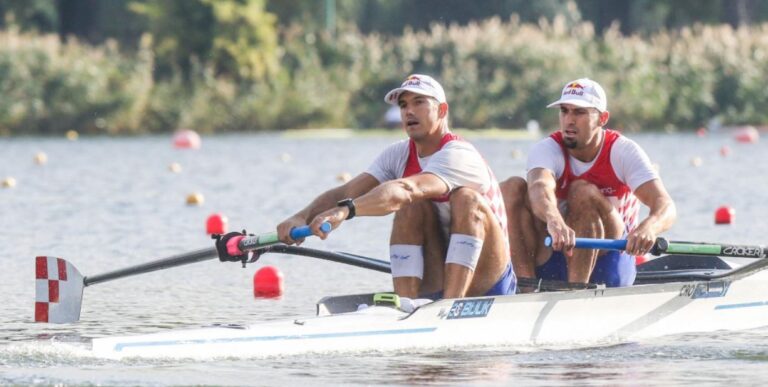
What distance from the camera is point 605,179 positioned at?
34.1 ft

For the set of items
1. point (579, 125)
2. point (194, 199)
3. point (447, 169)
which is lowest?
point (447, 169)

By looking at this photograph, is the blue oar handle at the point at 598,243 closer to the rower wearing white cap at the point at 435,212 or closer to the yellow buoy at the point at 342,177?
the rower wearing white cap at the point at 435,212

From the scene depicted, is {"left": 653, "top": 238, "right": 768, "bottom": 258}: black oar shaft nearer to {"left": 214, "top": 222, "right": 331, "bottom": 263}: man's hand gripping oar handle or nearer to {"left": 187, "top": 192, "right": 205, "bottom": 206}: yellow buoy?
{"left": 214, "top": 222, "right": 331, "bottom": 263}: man's hand gripping oar handle

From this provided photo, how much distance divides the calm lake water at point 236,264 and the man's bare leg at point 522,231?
2.77ft

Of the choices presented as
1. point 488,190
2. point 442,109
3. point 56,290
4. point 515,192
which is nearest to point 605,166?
point 515,192

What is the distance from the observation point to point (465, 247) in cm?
959

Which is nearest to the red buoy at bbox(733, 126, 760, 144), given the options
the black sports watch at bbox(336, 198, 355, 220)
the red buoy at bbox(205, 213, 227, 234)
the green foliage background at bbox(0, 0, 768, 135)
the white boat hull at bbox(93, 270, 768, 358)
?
the green foliage background at bbox(0, 0, 768, 135)

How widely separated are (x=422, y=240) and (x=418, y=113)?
720 millimetres

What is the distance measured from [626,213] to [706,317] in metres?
0.85

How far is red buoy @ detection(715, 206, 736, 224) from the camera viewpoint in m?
17.5

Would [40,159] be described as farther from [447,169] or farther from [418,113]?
[447,169]

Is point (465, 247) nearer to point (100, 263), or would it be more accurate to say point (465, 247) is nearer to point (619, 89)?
point (100, 263)

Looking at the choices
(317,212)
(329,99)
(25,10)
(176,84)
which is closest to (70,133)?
(176,84)

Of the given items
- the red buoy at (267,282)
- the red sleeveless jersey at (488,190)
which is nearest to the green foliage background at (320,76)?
the red buoy at (267,282)
